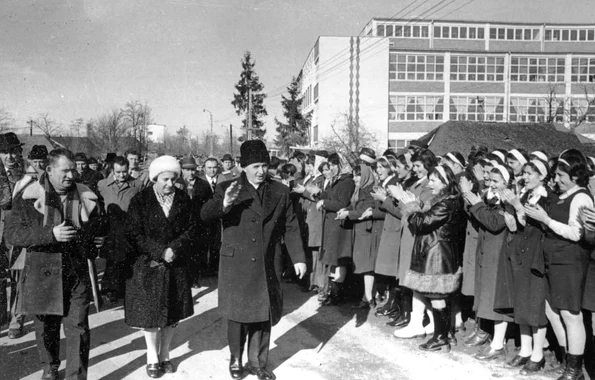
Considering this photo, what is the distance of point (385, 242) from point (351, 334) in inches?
51.5

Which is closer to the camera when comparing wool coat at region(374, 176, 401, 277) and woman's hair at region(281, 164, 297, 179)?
wool coat at region(374, 176, 401, 277)

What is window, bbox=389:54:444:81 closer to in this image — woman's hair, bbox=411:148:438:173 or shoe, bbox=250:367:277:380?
woman's hair, bbox=411:148:438:173

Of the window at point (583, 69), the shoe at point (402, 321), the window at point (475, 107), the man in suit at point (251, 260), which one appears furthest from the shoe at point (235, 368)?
the window at point (583, 69)

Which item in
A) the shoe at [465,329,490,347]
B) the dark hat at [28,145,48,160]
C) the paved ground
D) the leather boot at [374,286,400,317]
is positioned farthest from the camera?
the dark hat at [28,145,48,160]

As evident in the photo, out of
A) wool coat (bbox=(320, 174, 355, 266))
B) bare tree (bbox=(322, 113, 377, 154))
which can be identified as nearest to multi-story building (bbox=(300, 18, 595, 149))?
bare tree (bbox=(322, 113, 377, 154))

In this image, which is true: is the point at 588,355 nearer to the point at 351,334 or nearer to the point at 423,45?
the point at 351,334

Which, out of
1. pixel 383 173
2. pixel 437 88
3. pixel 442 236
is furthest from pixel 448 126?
pixel 437 88

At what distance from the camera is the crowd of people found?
4.46 m

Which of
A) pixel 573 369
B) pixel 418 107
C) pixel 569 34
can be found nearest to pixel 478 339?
pixel 573 369

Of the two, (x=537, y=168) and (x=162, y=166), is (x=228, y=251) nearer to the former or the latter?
(x=162, y=166)

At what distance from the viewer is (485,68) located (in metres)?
51.2

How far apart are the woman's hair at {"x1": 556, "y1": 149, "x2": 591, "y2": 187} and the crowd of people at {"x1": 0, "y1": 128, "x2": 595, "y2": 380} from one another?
0.01m

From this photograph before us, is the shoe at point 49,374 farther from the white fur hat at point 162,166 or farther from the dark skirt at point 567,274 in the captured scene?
the dark skirt at point 567,274

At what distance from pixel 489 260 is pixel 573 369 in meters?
1.31
